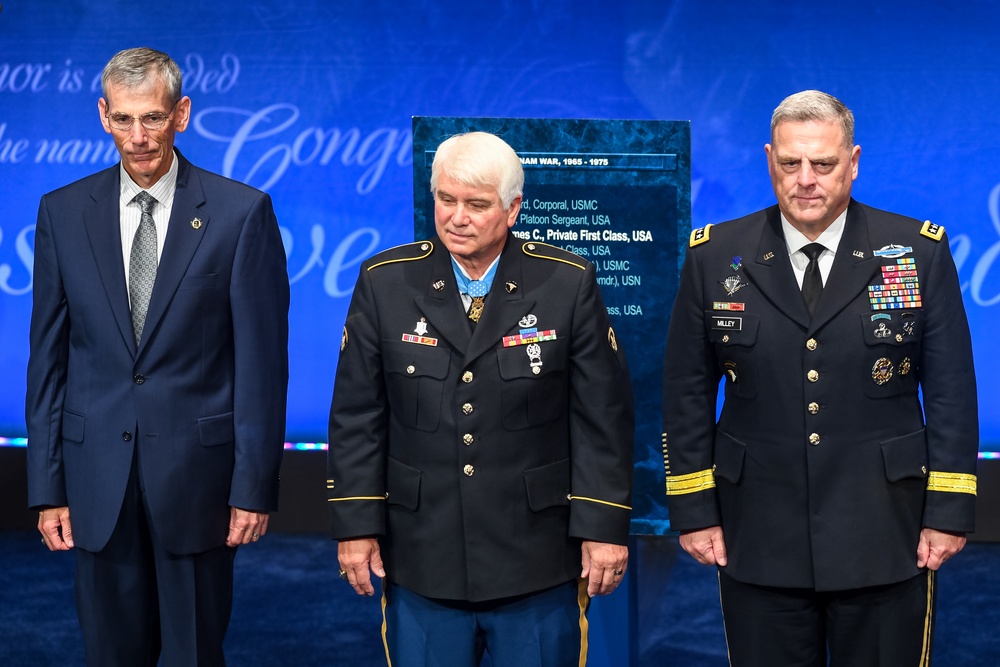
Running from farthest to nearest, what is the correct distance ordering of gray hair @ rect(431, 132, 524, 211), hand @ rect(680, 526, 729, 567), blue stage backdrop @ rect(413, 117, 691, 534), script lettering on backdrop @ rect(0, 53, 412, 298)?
script lettering on backdrop @ rect(0, 53, 412, 298) < blue stage backdrop @ rect(413, 117, 691, 534) < hand @ rect(680, 526, 729, 567) < gray hair @ rect(431, 132, 524, 211)

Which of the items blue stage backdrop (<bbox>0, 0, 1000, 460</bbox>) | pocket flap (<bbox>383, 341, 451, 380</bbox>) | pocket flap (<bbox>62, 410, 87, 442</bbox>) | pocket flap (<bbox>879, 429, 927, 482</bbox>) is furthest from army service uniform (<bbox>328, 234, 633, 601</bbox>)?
blue stage backdrop (<bbox>0, 0, 1000, 460</bbox>)

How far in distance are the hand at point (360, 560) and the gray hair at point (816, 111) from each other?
1.22 meters

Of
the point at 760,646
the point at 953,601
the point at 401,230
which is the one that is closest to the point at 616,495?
the point at 760,646

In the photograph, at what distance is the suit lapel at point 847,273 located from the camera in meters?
2.74

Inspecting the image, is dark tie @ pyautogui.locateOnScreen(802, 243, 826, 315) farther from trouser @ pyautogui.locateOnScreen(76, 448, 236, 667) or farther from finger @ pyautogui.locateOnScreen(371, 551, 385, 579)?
trouser @ pyautogui.locateOnScreen(76, 448, 236, 667)

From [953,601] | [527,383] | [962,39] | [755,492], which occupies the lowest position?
[953,601]

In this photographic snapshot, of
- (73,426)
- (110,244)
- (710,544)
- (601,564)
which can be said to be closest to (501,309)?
(601,564)

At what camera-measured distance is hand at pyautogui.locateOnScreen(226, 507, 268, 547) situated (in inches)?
120

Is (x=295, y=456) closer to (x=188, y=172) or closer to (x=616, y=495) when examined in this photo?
(x=188, y=172)

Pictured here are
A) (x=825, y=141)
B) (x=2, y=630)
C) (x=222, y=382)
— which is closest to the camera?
(x=825, y=141)

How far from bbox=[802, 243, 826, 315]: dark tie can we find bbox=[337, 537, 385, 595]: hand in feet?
3.41

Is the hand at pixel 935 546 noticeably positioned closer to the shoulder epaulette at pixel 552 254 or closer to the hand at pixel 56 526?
the shoulder epaulette at pixel 552 254

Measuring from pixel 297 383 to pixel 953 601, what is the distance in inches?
121

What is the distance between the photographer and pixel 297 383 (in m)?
6.29
